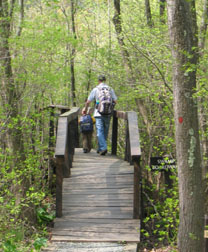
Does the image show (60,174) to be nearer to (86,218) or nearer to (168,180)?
(86,218)

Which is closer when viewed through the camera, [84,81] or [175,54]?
[175,54]

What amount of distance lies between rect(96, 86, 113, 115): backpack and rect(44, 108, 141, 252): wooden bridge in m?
0.45

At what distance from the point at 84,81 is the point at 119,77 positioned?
5474 mm

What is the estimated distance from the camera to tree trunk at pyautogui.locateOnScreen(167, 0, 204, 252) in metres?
4.11

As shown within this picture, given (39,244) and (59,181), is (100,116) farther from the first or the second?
(39,244)

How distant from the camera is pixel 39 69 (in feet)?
28.6

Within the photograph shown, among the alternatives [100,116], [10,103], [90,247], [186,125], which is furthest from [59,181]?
[186,125]

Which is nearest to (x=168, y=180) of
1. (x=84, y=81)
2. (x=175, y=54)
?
(x=175, y=54)

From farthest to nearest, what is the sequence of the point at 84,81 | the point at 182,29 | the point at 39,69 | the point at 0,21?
the point at 84,81, the point at 39,69, the point at 0,21, the point at 182,29

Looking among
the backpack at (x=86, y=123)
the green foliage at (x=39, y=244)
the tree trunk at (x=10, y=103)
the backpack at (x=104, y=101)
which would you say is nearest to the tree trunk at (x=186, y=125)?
the green foliage at (x=39, y=244)

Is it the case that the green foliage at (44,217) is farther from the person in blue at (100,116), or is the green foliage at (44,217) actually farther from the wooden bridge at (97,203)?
the person in blue at (100,116)

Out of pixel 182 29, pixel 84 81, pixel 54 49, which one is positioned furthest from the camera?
pixel 84 81

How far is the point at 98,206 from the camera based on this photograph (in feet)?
19.7

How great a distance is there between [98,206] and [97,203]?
0.07 meters
